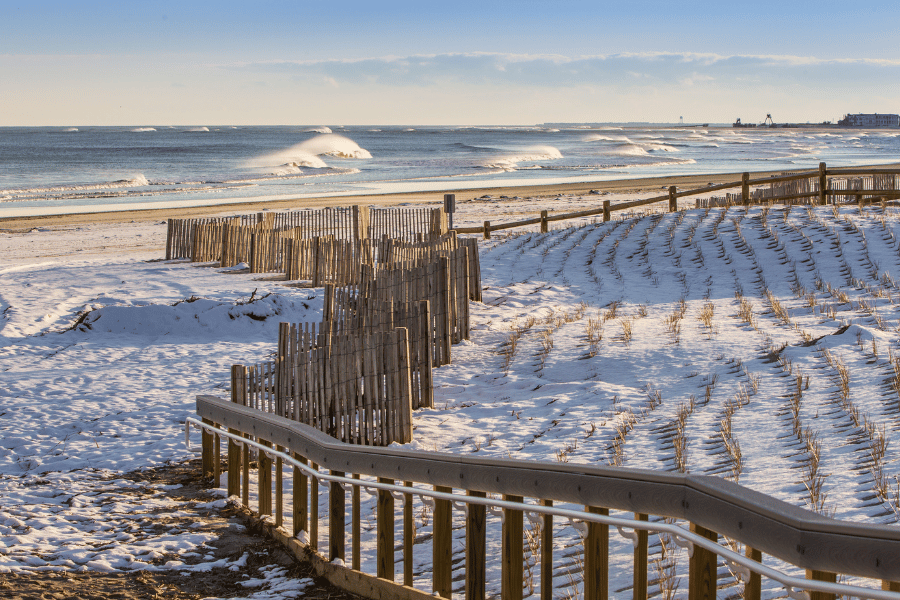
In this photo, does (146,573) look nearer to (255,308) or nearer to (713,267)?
(255,308)

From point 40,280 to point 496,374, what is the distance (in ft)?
Result: 35.5

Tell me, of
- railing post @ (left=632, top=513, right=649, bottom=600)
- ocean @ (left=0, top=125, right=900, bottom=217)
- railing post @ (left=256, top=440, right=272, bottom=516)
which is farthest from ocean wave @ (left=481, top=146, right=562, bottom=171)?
railing post @ (left=632, top=513, right=649, bottom=600)

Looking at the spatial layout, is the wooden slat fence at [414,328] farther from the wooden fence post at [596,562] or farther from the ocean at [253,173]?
the ocean at [253,173]

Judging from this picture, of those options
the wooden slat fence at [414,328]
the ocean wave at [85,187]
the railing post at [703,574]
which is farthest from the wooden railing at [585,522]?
the ocean wave at [85,187]

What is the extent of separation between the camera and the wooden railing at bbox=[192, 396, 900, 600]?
242 centimetres

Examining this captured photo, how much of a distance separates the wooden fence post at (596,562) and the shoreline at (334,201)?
94.9ft

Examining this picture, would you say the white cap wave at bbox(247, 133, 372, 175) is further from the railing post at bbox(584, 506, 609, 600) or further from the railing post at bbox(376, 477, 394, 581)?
the railing post at bbox(584, 506, 609, 600)

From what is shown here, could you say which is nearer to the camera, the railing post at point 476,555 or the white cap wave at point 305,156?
the railing post at point 476,555

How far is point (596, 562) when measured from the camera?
10.7 feet

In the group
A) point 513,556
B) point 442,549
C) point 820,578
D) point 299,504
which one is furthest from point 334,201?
point 820,578

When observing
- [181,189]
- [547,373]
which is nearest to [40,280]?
[547,373]

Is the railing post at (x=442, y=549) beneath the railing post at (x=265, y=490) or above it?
above

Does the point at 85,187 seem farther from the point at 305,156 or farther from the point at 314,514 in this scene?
the point at 314,514

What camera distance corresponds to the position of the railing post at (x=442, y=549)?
3.86m
